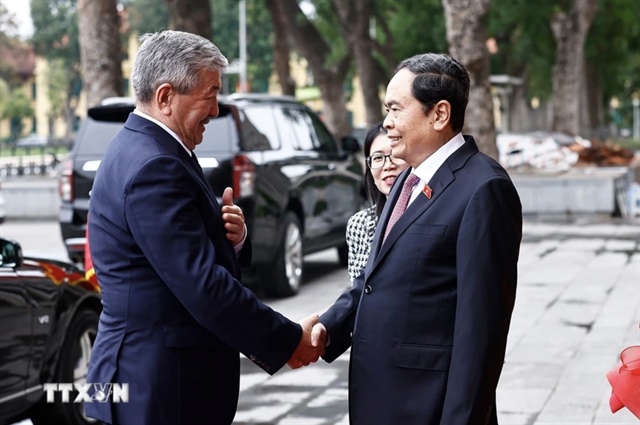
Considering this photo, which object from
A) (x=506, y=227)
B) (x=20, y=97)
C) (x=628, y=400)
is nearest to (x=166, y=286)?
(x=506, y=227)

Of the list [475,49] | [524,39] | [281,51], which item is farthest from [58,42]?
[475,49]

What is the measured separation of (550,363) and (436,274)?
5.66m

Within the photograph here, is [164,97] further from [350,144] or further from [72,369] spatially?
[350,144]

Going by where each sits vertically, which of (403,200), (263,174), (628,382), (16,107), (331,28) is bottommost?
(16,107)

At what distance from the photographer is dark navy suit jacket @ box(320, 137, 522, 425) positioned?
11.7 feet

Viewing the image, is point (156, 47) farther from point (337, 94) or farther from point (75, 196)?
point (337, 94)

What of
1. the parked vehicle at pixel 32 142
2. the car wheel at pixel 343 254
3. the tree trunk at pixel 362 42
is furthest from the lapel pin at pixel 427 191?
the parked vehicle at pixel 32 142

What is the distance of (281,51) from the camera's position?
37.0 metres

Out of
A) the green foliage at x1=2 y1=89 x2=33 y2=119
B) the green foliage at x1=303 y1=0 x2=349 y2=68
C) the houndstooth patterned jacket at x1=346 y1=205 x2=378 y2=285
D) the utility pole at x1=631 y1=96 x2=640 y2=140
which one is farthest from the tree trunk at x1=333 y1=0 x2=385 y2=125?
the utility pole at x1=631 y1=96 x2=640 y2=140

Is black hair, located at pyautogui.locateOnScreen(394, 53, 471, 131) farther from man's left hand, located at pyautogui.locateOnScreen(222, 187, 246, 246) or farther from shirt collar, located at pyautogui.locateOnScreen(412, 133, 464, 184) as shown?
man's left hand, located at pyautogui.locateOnScreen(222, 187, 246, 246)

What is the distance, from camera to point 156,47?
12.5 feet

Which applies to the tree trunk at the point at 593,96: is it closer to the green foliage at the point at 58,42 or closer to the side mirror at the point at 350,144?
the side mirror at the point at 350,144

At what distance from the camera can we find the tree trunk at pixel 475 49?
2180 cm

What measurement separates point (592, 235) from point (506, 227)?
1619 centimetres
